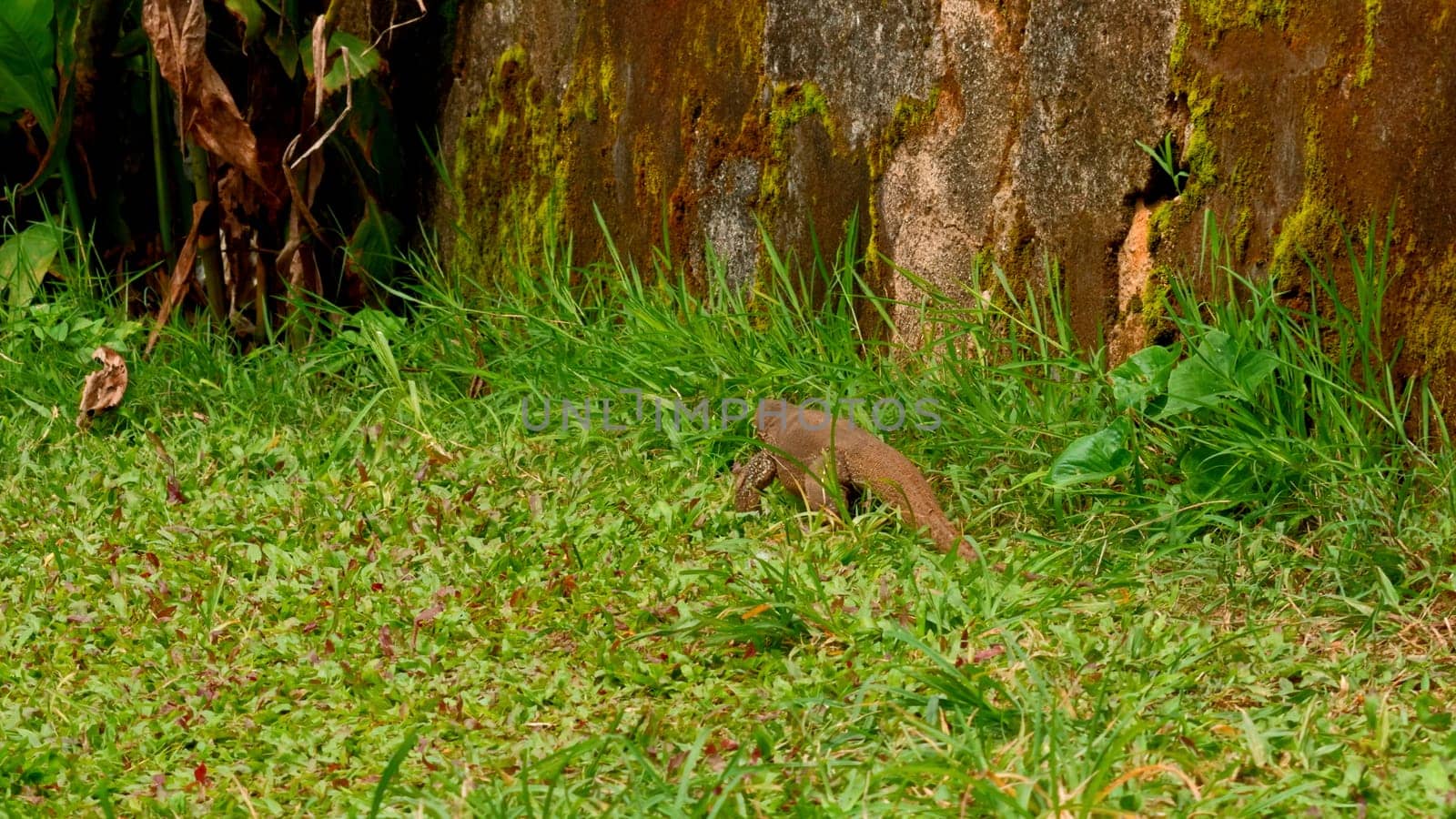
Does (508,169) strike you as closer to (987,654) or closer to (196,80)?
(196,80)

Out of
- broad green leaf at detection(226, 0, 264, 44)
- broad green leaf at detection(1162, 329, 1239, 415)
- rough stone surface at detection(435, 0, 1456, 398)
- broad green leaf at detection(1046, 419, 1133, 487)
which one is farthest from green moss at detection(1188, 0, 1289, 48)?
broad green leaf at detection(226, 0, 264, 44)

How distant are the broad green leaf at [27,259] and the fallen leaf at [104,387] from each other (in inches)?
27.2

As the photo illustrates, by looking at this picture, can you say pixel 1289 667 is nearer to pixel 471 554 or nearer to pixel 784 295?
pixel 471 554

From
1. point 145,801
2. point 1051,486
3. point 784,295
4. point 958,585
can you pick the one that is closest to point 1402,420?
point 1051,486

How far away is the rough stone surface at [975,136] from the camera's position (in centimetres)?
337

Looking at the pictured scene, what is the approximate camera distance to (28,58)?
5.11 m

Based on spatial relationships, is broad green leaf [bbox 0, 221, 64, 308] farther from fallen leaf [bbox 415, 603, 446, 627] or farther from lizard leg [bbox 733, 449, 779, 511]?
lizard leg [bbox 733, 449, 779, 511]

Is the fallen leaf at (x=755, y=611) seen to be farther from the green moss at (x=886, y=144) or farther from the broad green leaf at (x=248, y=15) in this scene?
the broad green leaf at (x=248, y=15)

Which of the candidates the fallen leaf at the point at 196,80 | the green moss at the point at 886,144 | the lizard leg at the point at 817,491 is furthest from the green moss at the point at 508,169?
the lizard leg at the point at 817,491

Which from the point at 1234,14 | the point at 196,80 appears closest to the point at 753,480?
the point at 1234,14

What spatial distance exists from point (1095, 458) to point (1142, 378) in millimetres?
253

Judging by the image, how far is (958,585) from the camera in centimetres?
311

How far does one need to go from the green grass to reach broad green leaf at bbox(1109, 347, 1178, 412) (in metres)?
0.02

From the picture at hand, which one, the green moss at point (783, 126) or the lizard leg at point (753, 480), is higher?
the green moss at point (783, 126)
